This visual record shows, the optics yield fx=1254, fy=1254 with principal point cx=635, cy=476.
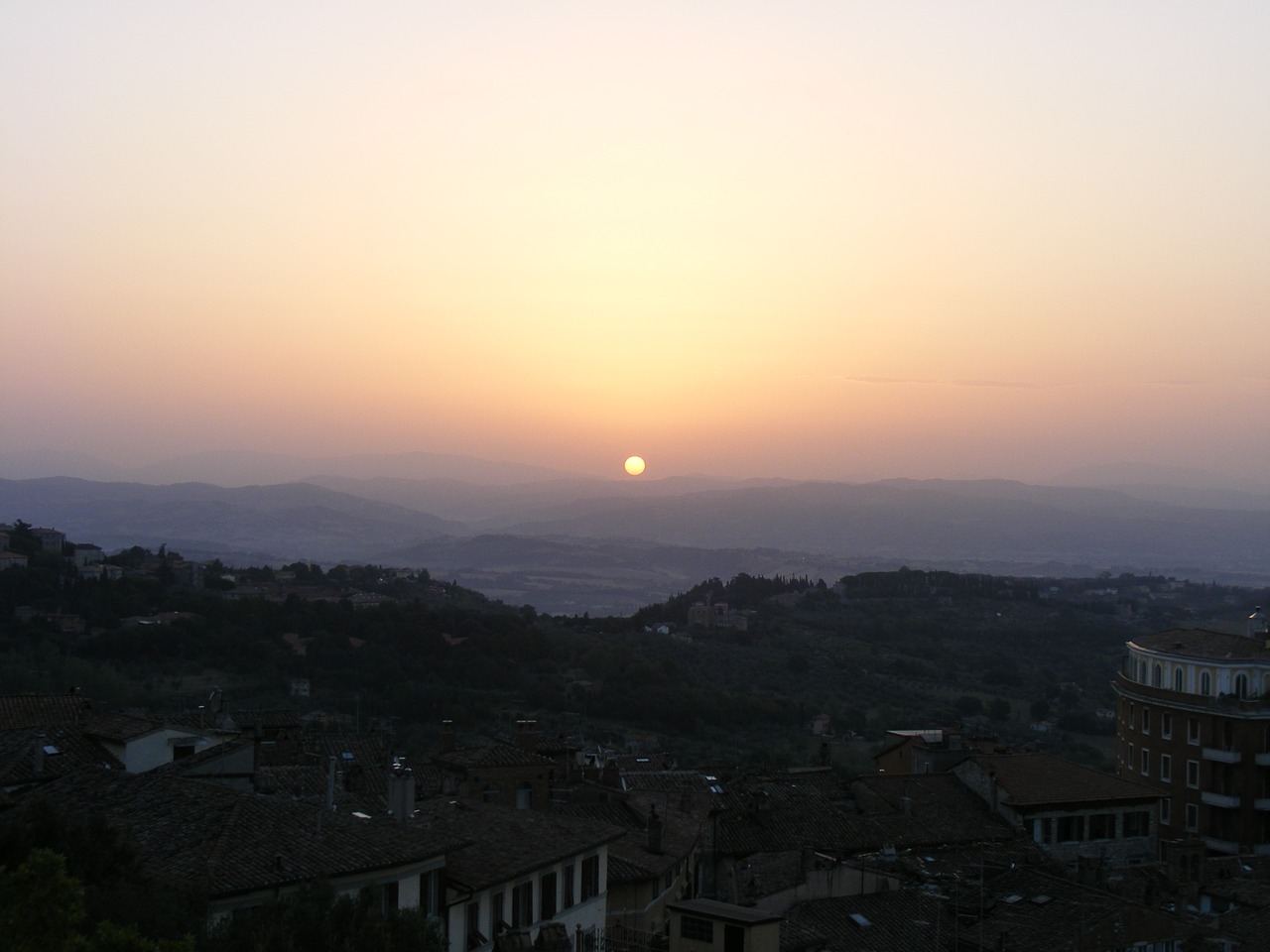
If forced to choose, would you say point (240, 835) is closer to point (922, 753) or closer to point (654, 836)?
point (654, 836)

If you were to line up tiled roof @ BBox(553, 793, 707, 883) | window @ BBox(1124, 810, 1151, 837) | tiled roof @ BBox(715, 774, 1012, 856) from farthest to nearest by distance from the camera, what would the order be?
window @ BBox(1124, 810, 1151, 837) → tiled roof @ BBox(715, 774, 1012, 856) → tiled roof @ BBox(553, 793, 707, 883)

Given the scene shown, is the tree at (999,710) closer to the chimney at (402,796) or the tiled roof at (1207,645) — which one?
the tiled roof at (1207,645)

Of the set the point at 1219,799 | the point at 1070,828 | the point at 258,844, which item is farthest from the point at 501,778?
the point at 1219,799

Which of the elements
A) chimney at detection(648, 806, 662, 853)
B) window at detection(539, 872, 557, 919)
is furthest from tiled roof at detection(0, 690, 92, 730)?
window at detection(539, 872, 557, 919)

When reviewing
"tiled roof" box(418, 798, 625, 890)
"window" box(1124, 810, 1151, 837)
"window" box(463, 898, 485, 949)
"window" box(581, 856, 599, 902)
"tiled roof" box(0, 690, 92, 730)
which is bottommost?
"window" box(1124, 810, 1151, 837)

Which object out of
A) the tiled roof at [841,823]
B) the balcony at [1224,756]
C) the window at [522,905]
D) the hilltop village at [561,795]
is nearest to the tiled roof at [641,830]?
the hilltop village at [561,795]

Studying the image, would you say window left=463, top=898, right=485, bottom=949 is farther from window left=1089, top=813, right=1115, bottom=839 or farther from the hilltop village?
window left=1089, top=813, right=1115, bottom=839
